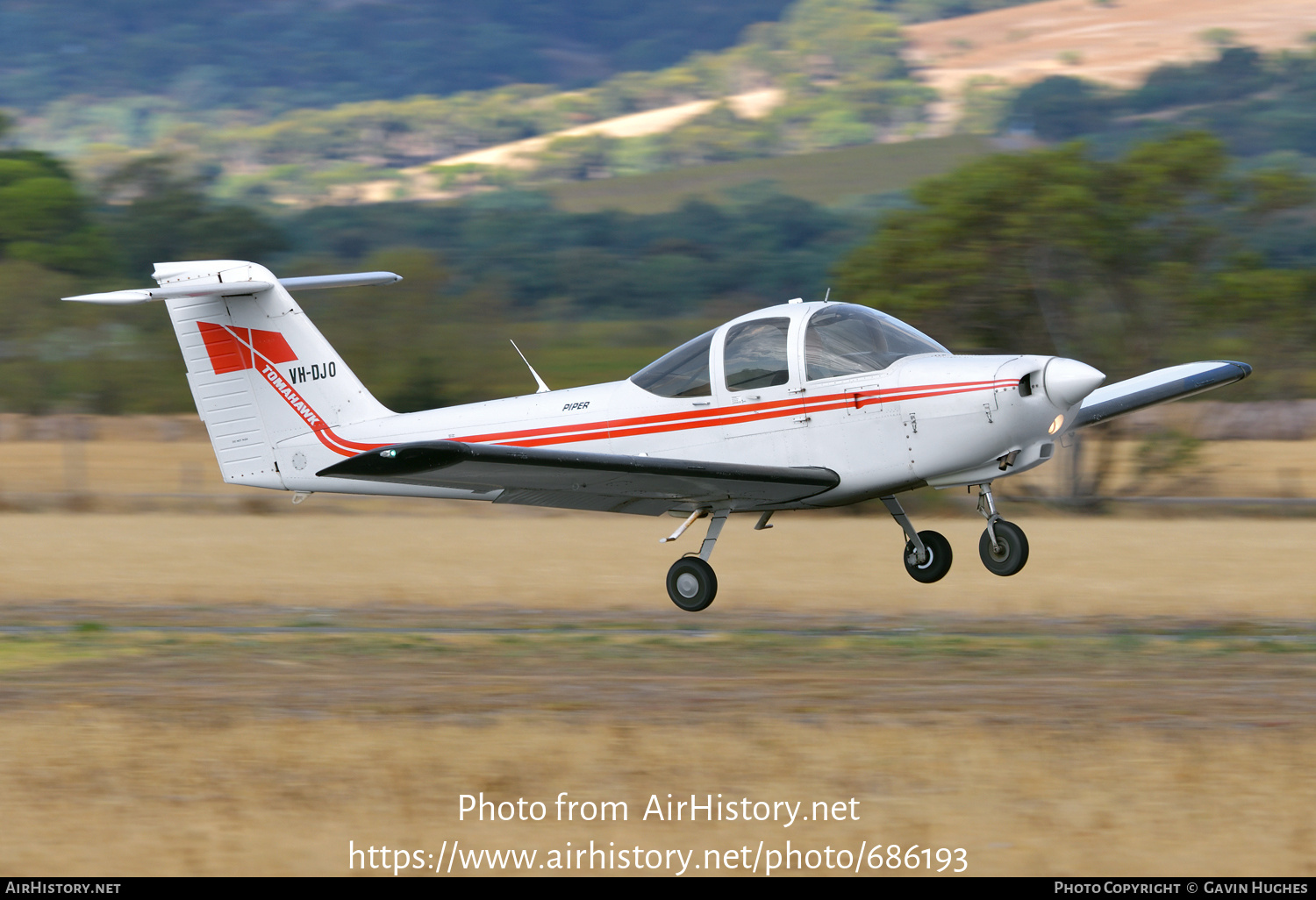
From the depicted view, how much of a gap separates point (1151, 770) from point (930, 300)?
1890 centimetres

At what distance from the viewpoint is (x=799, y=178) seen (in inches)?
4301

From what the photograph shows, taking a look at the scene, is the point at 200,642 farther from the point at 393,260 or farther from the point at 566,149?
the point at 566,149

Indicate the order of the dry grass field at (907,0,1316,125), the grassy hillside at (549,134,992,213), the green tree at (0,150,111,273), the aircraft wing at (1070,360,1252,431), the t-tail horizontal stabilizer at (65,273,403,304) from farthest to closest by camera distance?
the dry grass field at (907,0,1316,125), the grassy hillside at (549,134,992,213), the green tree at (0,150,111,273), the t-tail horizontal stabilizer at (65,273,403,304), the aircraft wing at (1070,360,1252,431)

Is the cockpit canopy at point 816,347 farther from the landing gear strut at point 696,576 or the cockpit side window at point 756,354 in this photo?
the landing gear strut at point 696,576

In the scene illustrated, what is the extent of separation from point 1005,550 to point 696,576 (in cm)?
272

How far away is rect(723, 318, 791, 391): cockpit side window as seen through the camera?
11.4 metres

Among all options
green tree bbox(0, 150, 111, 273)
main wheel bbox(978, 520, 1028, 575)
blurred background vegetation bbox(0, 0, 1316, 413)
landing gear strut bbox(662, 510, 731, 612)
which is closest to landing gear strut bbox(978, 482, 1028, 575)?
main wheel bbox(978, 520, 1028, 575)

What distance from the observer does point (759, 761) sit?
743 cm

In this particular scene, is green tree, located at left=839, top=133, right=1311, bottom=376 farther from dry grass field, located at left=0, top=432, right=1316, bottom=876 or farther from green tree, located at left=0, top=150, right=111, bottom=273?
green tree, located at left=0, top=150, right=111, bottom=273

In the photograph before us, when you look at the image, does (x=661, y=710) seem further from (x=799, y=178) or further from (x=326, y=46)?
(x=326, y=46)

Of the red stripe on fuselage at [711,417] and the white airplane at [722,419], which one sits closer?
the white airplane at [722,419]

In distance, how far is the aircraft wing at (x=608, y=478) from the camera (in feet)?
34.1

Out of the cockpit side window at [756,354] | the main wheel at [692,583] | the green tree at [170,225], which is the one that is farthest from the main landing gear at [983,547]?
the green tree at [170,225]

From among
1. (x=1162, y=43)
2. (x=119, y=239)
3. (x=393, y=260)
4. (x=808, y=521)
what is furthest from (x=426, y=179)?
(x=808, y=521)
